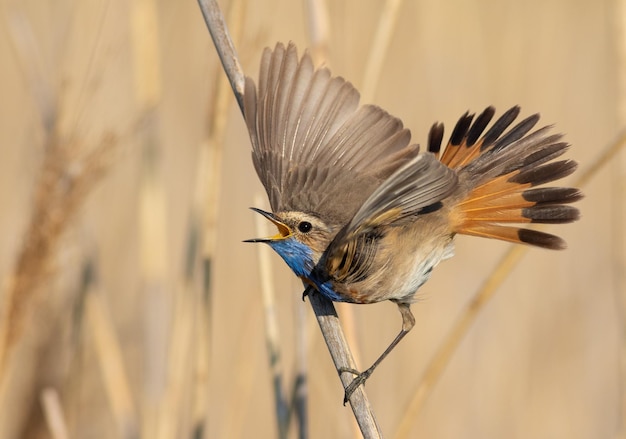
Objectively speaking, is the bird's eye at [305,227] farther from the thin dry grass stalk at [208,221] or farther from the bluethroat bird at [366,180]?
the thin dry grass stalk at [208,221]

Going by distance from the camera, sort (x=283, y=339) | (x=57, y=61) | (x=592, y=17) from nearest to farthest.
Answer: (x=57, y=61), (x=283, y=339), (x=592, y=17)

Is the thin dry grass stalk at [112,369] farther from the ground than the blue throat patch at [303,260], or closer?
closer

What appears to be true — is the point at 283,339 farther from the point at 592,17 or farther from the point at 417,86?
the point at 592,17

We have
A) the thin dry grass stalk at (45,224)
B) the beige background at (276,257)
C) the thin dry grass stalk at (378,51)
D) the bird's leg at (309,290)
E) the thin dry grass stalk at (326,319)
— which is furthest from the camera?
the beige background at (276,257)

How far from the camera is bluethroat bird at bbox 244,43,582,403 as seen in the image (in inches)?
73.6

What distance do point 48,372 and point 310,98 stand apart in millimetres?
1299

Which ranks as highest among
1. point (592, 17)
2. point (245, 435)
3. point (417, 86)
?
point (592, 17)

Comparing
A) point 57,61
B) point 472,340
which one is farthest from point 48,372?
point 472,340

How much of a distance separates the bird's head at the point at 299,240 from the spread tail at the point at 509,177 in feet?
1.17

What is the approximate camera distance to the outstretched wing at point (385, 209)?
141 centimetres

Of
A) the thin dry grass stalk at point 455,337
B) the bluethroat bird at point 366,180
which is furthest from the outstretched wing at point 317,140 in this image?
the thin dry grass stalk at point 455,337

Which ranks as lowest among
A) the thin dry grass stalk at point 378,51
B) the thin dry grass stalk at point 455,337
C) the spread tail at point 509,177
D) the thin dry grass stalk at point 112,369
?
the thin dry grass stalk at point 112,369

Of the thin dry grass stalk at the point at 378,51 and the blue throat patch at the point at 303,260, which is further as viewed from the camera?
Result: the thin dry grass stalk at the point at 378,51

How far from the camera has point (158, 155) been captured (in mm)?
2418
